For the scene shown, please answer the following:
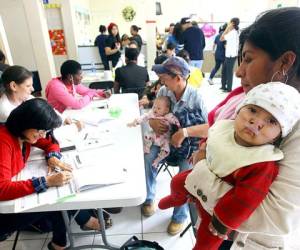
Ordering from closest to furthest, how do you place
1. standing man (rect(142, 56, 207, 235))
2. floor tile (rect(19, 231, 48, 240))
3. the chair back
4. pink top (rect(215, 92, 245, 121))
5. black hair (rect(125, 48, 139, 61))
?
pink top (rect(215, 92, 245, 121)) → standing man (rect(142, 56, 207, 235)) → floor tile (rect(19, 231, 48, 240)) → black hair (rect(125, 48, 139, 61)) → the chair back

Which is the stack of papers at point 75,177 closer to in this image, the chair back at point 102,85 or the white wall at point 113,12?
the chair back at point 102,85

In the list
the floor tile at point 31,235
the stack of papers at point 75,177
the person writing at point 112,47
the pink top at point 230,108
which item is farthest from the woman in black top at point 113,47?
the pink top at point 230,108

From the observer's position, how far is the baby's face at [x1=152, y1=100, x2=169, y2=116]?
1.76 metres

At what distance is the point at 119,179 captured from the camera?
3.82 feet

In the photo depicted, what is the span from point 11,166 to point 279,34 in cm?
130

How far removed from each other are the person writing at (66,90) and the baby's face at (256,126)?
1932 mm

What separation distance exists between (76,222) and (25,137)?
95cm

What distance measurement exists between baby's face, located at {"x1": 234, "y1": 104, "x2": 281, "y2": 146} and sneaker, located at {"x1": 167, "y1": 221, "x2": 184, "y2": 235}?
4.31ft

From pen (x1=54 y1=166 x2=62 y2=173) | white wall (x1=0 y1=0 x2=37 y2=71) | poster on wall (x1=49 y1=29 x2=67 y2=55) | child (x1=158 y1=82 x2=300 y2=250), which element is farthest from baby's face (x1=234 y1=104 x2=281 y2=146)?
poster on wall (x1=49 y1=29 x2=67 y2=55)

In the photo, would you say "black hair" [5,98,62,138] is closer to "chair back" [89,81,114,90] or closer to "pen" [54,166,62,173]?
"pen" [54,166,62,173]

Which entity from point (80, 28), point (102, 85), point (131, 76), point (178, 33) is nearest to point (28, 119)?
point (131, 76)

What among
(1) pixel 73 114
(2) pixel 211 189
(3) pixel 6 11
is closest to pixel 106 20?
(3) pixel 6 11

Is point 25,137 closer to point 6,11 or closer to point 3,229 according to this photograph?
point 3,229

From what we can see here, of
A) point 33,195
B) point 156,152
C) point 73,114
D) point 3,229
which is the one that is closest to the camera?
point 33,195
